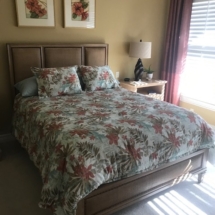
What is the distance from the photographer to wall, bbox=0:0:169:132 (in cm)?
299

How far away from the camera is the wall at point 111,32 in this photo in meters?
2.99

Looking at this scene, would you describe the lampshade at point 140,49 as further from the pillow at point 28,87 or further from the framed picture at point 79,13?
the pillow at point 28,87

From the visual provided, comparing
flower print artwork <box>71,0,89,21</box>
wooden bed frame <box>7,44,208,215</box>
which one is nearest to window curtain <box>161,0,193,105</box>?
wooden bed frame <box>7,44,208,215</box>

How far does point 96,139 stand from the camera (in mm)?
1674

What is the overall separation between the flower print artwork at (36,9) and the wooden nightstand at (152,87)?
1.55 m

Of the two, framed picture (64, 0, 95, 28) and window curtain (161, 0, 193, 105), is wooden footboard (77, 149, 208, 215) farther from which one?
framed picture (64, 0, 95, 28)

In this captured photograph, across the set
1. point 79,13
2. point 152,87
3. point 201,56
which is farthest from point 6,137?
point 201,56

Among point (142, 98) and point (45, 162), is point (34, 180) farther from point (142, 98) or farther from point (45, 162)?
point (142, 98)

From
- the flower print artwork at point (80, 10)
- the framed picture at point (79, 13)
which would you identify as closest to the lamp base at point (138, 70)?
the framed picture at point (79, 13)

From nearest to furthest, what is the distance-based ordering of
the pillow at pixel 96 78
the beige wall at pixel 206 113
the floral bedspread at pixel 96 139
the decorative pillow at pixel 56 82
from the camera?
the floral bedspread at pixel 96 139, the decorative pillow at pixel 56 82, the pillow at pixel 96 78, the beige wall at pixel 206 113

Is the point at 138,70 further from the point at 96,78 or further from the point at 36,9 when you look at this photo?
the point at 36,9

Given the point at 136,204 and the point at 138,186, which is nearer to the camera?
the point at 138,186

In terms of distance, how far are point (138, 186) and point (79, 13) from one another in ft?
8.30

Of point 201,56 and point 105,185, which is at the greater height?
point 201,56
